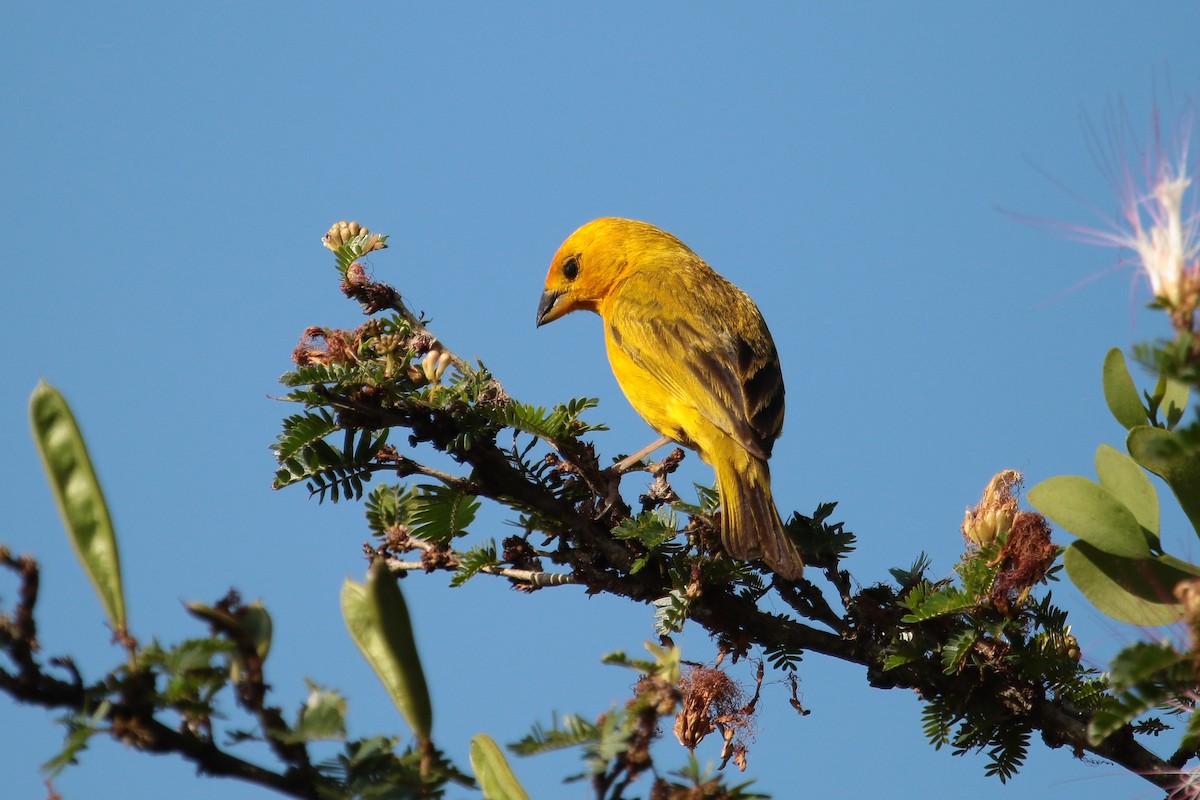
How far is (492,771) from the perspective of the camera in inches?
72.7

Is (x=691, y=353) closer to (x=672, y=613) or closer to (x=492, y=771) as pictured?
(x=672, y=613)

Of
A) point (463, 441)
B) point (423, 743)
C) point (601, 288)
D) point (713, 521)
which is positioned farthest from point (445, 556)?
point (601, 288)

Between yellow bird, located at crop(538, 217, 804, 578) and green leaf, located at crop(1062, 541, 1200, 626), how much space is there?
2.91ft

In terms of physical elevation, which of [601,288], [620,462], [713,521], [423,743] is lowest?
[423,743]

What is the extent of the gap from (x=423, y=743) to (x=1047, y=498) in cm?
128

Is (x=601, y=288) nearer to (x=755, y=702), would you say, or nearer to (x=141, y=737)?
(x=755, y=702)

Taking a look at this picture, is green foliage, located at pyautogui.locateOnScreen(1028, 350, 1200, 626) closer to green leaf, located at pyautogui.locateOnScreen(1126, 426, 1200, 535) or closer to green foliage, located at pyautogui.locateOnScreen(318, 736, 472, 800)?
green leaf, located at pyautogui.locateOnScreen(1126, 426, 1200, 535)

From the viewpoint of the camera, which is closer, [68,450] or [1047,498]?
[68,450]

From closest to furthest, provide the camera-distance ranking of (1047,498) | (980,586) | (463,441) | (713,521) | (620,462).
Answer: (1047,498) < (980,586) < (463,441) < (713,521) < (620,462)

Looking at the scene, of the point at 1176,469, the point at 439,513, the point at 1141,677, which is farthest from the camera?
the point at 439,513

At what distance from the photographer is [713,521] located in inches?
139

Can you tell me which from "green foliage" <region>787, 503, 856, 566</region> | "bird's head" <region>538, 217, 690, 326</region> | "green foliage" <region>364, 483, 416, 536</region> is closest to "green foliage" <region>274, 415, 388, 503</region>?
"green foliage" <region>364, 483, 416, 536</region>

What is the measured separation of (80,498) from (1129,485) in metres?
1.87

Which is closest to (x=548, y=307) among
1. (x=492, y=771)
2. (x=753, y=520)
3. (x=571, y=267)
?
(x=571, y=267)
